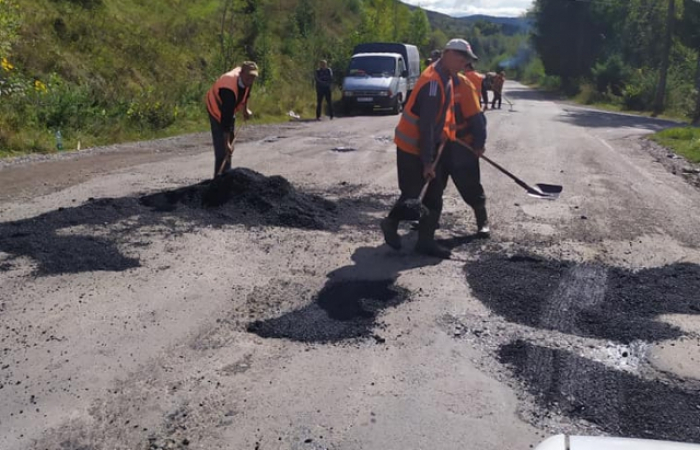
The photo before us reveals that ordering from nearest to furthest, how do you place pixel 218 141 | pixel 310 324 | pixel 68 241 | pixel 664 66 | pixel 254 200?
pixel 310 324 → pixel 68 241 → pixel 254 200 → pixel 218 141 → pixel 664 66

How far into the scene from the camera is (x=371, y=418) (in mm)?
3510

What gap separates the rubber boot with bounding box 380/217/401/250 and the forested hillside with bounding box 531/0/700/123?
83.8 ft

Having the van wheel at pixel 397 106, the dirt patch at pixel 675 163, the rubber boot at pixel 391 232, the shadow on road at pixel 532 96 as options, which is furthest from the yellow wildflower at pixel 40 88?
the shadow on road at pixel 532 96

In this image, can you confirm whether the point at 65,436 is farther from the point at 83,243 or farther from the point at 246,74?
the point at 246,74

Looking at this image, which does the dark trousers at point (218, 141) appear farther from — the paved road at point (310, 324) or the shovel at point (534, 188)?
the shovel at point (534, 188)

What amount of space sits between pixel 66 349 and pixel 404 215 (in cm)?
319

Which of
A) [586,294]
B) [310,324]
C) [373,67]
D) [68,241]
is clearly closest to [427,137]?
[586,294]

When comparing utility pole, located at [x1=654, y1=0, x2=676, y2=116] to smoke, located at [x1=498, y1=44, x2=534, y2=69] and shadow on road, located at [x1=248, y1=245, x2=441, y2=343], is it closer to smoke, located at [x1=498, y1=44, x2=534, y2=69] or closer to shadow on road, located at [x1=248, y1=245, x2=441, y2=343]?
shadow on road, located at [x1=248, y1=245, x2=441, y2=343]

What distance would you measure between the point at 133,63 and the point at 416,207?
16970mm

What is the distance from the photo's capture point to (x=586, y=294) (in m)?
5.38

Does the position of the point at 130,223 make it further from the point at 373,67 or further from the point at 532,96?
the point at 532,96

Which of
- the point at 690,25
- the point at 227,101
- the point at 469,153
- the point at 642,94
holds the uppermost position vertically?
the point at 690,25

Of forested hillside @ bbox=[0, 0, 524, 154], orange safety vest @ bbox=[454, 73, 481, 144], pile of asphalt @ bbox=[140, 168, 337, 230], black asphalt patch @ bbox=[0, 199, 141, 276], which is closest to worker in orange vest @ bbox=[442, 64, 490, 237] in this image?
orange safety vest @ bbox=[454, 73, 481, 144]

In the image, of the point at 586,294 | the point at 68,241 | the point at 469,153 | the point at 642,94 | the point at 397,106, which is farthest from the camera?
the point at 642,94
